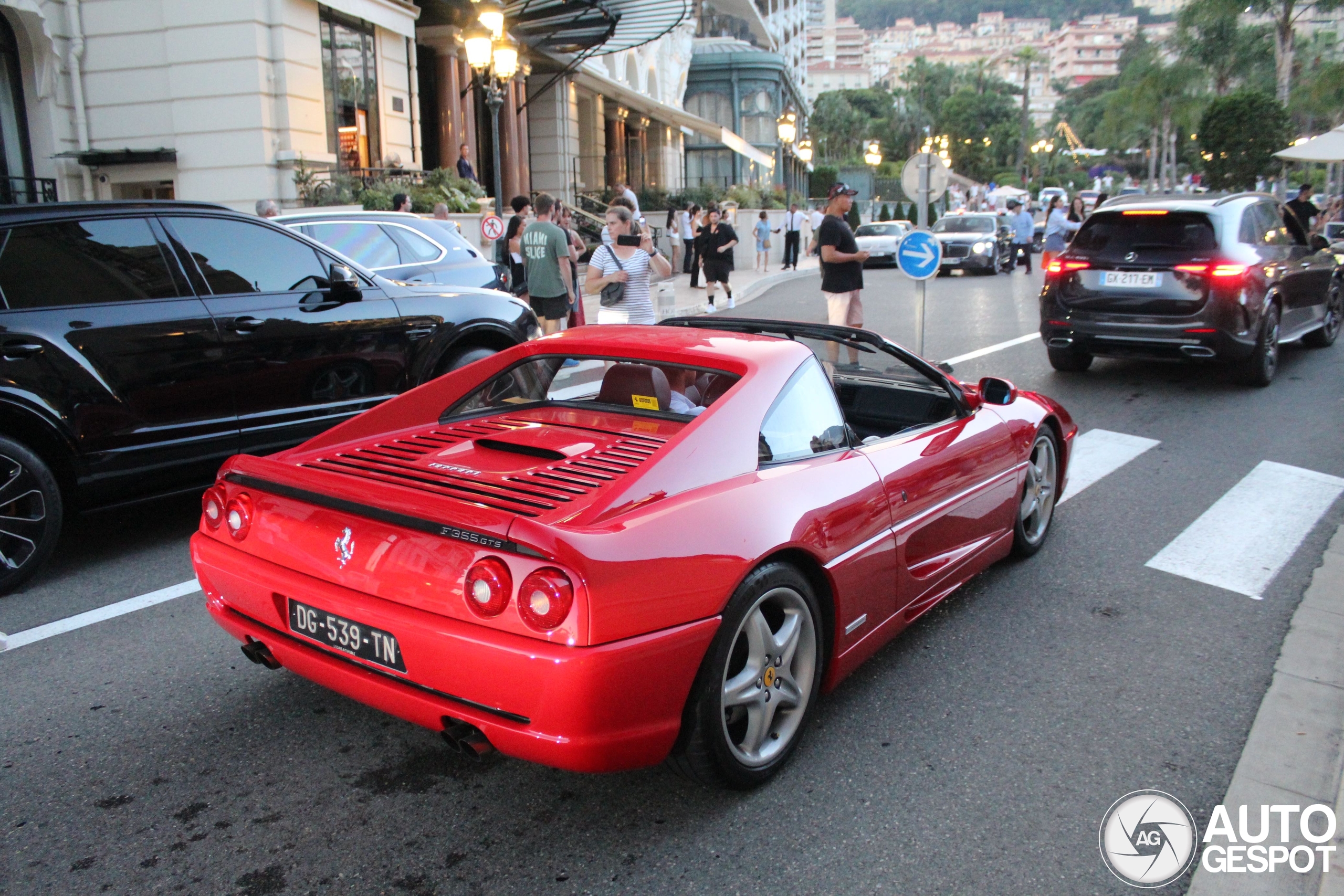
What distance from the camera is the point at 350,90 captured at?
17938 millimetres

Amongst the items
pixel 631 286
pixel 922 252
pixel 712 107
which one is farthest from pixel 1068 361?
pixel 712 107

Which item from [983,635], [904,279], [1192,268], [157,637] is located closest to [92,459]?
[157,637]

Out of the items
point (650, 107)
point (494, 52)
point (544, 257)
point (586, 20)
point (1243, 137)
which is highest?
point (586, 20)

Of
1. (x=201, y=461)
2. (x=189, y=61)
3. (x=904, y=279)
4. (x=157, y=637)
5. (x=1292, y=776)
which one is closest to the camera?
(x=1292, y=776)

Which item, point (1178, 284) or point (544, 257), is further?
point (544, 257)

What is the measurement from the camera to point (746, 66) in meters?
51.1

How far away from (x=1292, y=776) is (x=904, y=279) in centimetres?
2217

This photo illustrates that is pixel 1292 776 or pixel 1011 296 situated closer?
pixel 1292 776

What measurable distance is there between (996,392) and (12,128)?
657 inches

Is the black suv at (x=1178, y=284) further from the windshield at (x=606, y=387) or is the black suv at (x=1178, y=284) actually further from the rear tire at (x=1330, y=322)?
the windshield at (x=606, y=387)

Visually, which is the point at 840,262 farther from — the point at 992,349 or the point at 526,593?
the point at 526,593

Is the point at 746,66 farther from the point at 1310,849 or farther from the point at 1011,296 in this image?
the point at 1310,849

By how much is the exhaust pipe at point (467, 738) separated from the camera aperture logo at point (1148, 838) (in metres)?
1.72

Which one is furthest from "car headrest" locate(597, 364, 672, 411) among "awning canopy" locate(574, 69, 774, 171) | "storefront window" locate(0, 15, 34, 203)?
"awning canopy" locate(574, 69, 774, 171)
